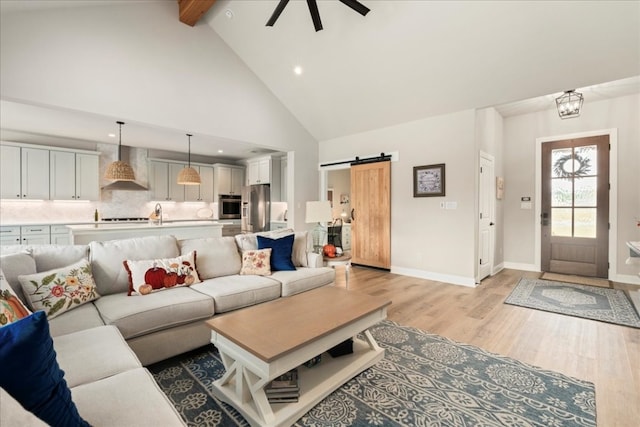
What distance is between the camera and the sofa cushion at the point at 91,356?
1326 mm

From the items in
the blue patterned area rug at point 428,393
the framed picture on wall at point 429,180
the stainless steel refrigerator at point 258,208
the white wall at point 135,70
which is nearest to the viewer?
the blue patterned area rug at point 428,393

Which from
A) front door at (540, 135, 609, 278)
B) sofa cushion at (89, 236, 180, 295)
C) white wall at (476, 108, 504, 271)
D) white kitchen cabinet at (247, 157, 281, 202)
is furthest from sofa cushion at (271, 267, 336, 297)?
front door at (540, 135, 609, 278)

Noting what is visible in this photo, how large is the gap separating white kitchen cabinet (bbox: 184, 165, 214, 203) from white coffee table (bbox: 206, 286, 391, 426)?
5.78 metres

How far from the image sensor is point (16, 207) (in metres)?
5.24

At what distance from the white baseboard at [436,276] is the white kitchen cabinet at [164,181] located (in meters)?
5.24

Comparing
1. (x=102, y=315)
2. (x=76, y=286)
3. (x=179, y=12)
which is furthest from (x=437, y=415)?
(x=179, y=12)

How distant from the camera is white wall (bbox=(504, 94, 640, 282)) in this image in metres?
4.50

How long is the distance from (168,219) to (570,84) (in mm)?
7689

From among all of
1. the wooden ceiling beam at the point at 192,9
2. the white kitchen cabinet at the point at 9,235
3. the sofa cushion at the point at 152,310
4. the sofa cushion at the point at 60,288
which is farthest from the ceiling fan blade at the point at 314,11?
the white kitchen cabinet at the point at 9,235

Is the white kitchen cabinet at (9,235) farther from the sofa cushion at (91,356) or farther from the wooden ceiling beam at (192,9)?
the sofa cushion at (91,356)

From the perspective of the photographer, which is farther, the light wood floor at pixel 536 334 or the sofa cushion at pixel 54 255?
the sofa cushion at pixel 54 255

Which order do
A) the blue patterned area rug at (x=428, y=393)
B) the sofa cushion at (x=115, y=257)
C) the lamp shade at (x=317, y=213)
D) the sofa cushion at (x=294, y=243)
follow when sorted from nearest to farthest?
the blue patterned area rug at (x=428, y=393) < the sofa cushion at (x=115, y=257) < the sofa cushion at (x=294, y=243) < the lamp shade at (x=317, y=213)

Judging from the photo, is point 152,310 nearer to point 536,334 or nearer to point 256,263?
point 256,263

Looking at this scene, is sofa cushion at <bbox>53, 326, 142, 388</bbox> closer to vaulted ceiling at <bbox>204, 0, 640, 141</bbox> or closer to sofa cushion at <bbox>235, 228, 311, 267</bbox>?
sofa cushion at <bbox>235, 228, 311, 267</bbox>
